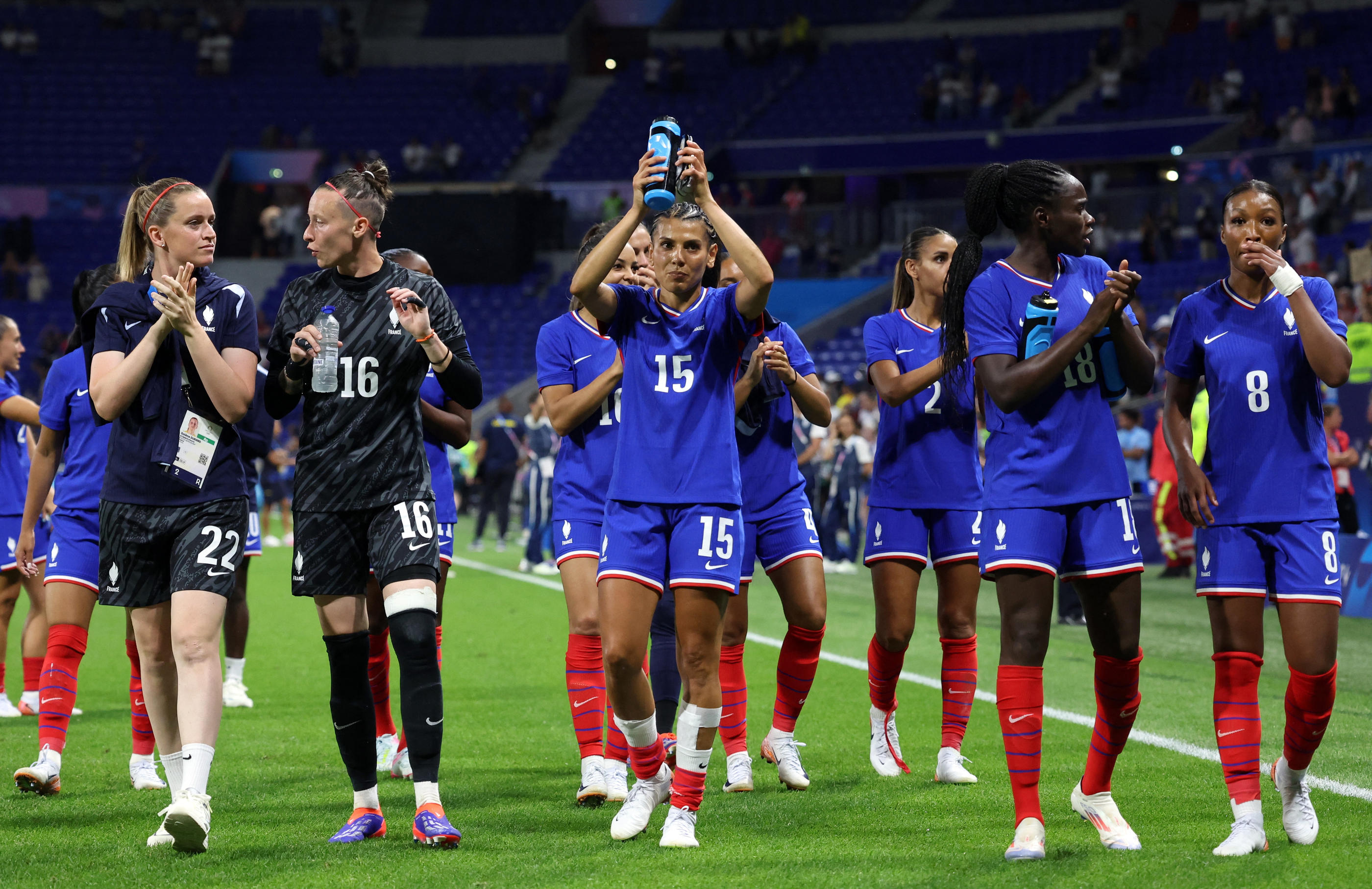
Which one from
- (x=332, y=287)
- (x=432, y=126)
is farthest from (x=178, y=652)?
(x=432, y=126)

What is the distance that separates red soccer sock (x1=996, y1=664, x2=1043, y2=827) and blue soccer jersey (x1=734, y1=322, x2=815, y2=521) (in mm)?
1649

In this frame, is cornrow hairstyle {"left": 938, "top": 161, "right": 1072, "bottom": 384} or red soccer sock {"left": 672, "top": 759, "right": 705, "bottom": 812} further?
red soccer sock {"left": 672, "top": 759, "right": 705, "bottom": 812}

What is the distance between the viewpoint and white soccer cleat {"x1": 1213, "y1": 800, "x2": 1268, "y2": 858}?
4844mm

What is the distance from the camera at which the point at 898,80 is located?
36.4m

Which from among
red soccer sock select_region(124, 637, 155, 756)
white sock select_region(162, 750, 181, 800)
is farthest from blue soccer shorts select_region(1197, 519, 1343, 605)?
red soccer sock select_region(124, 637, 155, 756)

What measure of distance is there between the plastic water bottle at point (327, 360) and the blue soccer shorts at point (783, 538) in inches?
74.7

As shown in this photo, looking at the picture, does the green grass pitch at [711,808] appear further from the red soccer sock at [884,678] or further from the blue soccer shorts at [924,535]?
the blue soccer shorts at [924,535]

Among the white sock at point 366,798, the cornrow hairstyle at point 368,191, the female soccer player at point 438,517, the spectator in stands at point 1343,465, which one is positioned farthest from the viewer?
the spectator in stands at point 1343,465

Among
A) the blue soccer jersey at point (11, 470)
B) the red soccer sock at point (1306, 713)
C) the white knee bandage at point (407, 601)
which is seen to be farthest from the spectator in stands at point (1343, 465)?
the blue soccer jersey at point (11, 470)

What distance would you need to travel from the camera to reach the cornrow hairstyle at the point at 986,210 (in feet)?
16.3

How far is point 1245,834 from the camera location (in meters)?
4.87

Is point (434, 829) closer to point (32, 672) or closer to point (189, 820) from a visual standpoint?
point (189, 820)

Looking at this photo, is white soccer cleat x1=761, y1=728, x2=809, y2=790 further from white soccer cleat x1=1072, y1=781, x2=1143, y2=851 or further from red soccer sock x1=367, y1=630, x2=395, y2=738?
red soccer sock x1=367, y1=630, x2=395, y2=738

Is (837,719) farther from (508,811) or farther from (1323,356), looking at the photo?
(1323,356)
